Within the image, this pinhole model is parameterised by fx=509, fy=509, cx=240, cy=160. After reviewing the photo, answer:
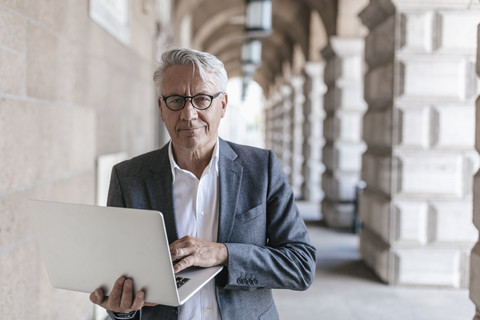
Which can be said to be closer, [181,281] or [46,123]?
→ [181,281]

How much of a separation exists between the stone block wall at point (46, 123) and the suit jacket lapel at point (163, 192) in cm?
92

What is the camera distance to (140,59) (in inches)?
227

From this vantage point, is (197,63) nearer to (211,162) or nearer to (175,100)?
(175,100)

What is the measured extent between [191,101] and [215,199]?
0.36 m

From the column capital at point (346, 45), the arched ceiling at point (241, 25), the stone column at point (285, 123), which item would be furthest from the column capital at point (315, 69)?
the stone column at point (285, 123)

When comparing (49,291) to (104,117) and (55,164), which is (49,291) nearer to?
(55,164)

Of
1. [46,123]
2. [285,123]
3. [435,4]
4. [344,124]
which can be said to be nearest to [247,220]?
[46,123]

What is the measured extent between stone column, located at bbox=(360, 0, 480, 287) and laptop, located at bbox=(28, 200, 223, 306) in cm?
396

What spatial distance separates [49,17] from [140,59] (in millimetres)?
2856

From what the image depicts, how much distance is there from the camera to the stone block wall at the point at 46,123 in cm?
239

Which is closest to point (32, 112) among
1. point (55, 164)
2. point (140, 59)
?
point (55, 164)

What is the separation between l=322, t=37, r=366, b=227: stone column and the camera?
335 inches

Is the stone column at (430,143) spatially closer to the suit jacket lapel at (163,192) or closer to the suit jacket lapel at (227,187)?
the suit jacket lapel at (227,187)

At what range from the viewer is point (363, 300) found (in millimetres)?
4645
